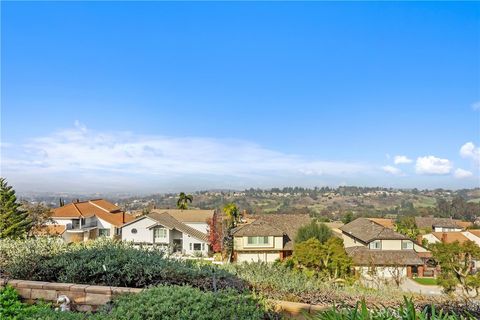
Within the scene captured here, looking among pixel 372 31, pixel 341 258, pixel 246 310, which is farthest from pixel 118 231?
pixel 246 310

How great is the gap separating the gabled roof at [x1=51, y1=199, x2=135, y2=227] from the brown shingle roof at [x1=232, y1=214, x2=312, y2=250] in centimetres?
934

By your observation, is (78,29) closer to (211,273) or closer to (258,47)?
(258,47)

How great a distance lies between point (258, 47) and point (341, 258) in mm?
12300

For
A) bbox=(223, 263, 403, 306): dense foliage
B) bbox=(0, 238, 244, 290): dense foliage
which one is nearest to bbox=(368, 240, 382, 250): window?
bbox=(223, 263, 403, 306): dense foliage

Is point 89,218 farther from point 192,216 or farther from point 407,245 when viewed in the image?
point 407,245

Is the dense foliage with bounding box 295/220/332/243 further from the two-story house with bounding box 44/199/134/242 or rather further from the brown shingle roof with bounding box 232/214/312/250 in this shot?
the two-story house with bounding box 44/199/134/242

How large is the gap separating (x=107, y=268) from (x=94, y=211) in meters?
26.1

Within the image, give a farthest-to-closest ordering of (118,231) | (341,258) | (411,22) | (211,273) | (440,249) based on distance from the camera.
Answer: (118,231) < (440,249) < (341,258) < (411,22) < (211,273)

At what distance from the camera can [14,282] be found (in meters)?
4.31

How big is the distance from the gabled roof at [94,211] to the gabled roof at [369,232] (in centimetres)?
1841

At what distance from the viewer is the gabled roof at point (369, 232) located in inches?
1034

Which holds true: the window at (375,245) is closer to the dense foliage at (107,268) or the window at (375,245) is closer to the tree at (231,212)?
the tree at (231,212)

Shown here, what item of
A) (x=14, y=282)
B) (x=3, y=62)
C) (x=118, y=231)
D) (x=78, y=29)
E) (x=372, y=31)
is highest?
(x=372, y=31)

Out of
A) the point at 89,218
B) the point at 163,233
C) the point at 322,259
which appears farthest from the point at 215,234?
the point at 89,218
